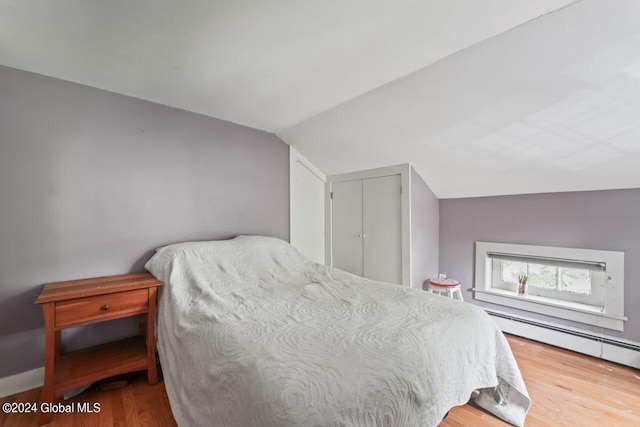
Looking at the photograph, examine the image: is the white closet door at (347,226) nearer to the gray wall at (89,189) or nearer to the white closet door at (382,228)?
the white closet door at (382,228)

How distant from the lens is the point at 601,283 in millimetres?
2189

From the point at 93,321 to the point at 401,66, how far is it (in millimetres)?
2400

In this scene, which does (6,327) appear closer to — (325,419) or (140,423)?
(140,423)

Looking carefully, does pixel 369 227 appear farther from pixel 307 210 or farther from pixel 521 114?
pixel 521 114

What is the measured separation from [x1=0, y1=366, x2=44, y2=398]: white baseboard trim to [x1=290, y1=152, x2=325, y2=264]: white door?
6.98ft

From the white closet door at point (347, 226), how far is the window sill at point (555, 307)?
133 cm

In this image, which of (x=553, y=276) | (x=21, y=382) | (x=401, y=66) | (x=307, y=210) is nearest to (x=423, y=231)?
(x=553, y=276)

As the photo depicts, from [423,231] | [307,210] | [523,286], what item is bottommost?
[523,286]

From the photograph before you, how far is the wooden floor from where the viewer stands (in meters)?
1.45

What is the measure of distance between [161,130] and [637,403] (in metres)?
3.75

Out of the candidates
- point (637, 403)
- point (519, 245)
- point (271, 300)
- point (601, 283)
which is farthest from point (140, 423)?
point (601, 283)

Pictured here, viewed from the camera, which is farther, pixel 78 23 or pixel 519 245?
pixel 519 245

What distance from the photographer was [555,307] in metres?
2.34

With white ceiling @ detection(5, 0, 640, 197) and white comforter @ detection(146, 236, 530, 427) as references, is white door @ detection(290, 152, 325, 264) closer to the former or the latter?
white ceiling @ detection(5, 0, 640, 197)
